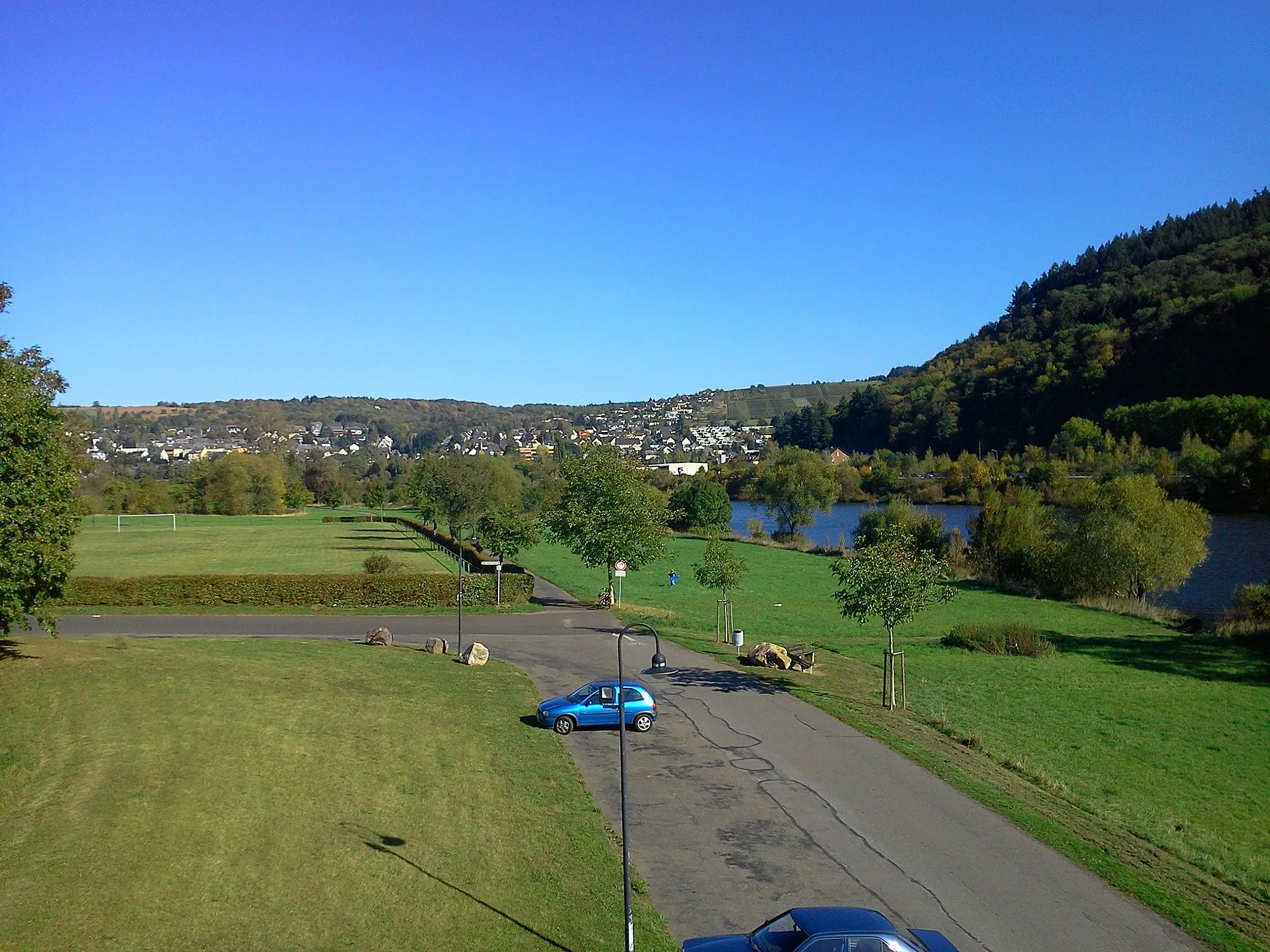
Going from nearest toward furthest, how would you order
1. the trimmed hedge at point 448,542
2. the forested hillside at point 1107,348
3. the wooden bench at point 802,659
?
the wooden bench at point 802,659, the trimmed hedge at point 448,542, the forested hillside at point 1107,348

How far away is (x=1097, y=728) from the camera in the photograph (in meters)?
25.3

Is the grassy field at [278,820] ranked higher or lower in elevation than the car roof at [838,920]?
lower

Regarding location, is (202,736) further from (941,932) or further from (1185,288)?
(1185,288)

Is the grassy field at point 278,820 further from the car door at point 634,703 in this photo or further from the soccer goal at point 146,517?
the soccer goal at point 146,517

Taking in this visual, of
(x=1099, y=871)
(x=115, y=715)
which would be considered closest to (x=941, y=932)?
(x=1099, y=871)

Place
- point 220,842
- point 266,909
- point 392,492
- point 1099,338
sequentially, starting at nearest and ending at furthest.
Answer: point 266,909, point 220,842, point 1099,338, point 392,492

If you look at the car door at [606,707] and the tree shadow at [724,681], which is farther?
the tree shadow at [724,681]

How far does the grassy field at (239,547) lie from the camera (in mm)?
55000

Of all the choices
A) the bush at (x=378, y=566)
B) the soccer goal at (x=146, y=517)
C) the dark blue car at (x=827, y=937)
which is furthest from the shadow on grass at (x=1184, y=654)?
the soccer goal at (x=146, y=517)

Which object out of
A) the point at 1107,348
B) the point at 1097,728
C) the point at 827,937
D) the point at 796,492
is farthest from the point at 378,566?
the point at 1107,348

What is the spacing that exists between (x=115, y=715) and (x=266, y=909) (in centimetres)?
873

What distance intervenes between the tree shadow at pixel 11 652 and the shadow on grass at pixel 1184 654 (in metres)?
37.2

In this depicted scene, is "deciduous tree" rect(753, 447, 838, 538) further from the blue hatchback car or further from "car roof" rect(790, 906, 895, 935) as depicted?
"car roof" rect(790, 906, 895, 935)

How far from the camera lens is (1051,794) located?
1823 centimetres
